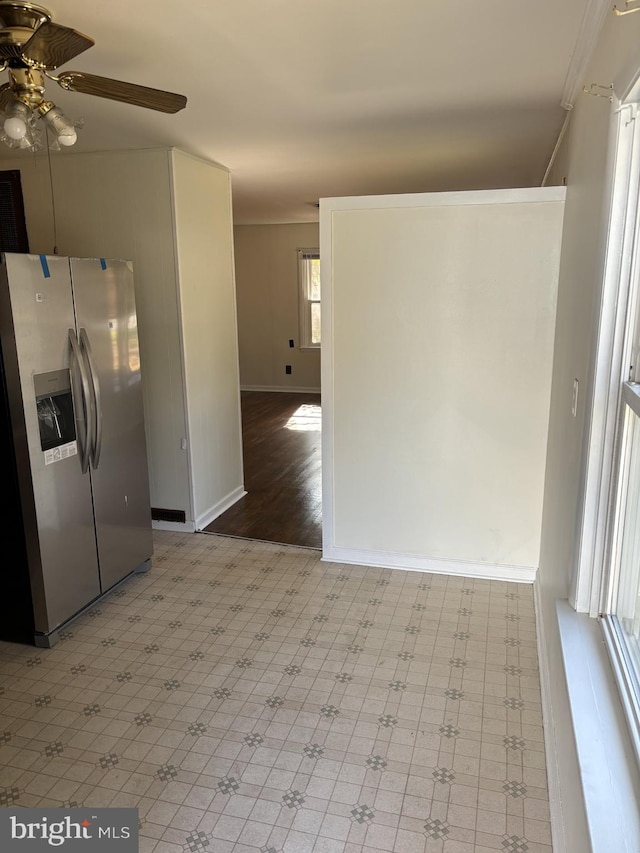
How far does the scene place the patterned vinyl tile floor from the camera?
1860mm

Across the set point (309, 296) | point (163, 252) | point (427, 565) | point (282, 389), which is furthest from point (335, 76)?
point (282, 389)

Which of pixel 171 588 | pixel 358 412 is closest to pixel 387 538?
pixel 358 412

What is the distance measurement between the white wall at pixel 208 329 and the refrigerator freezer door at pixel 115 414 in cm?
61

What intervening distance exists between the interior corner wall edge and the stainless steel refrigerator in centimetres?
57

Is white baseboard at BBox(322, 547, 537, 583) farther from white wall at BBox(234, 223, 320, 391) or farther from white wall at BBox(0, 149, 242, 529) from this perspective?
white wall at BBox(234, 223, 320, 391)

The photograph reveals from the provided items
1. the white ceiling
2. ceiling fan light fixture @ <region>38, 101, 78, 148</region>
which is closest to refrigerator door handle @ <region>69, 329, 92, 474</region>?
ceiling fan light fixture @ <region>38, 101, 78, 148</region>

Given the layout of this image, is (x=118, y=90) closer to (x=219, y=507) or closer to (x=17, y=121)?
(x=17, y=121)

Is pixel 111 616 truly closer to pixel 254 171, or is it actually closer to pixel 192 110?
pixel 192 110

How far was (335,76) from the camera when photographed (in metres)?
2.51

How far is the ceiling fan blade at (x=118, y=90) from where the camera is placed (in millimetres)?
1842

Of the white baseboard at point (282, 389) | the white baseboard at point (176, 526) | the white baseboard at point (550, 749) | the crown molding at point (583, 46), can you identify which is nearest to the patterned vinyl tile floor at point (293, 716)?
the white baseboard at point (550, 749)

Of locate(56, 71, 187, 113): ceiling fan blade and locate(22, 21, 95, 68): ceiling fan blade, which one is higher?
locate(22, 21, 95, 68): ceiling fan blade

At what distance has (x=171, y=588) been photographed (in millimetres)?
3348

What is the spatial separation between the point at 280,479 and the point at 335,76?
3.29 m
